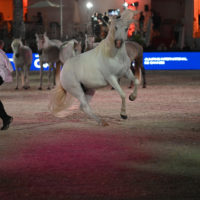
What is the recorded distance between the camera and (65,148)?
8.80 meters

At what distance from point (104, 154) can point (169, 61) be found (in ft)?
70.1

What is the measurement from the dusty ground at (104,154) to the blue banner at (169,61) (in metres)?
14.1

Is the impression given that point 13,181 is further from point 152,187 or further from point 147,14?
point 147,14

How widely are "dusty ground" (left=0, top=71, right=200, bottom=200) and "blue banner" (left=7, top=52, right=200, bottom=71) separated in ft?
46.3

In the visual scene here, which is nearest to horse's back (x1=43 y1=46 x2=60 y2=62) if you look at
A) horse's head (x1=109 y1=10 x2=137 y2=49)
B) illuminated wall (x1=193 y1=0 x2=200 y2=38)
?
horse's head (x1=109 y1=10 x2=137 y2=49)

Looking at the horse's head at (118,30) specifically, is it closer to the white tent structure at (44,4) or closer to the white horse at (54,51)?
the white horse at (54,51)

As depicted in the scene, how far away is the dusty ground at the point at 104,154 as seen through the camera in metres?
6.30

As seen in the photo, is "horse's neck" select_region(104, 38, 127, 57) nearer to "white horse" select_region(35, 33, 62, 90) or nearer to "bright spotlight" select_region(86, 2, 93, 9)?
"white horse" select_region(35, 33, 62, 90)

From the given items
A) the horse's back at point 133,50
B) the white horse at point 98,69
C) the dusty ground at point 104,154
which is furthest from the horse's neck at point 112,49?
the horse's back at point 133,50

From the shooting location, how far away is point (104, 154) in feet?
27.1

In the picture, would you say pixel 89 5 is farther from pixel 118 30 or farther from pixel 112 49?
A: pixel 118 30

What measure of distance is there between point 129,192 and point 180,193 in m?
0.57

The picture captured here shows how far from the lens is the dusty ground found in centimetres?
630

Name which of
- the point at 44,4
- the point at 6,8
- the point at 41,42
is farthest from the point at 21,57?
the point at 6,8
